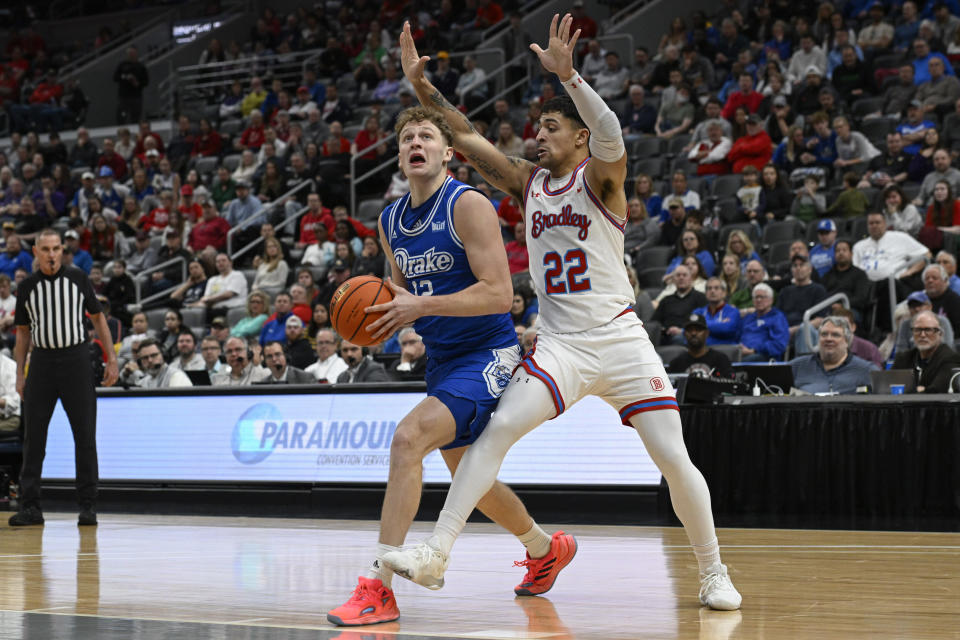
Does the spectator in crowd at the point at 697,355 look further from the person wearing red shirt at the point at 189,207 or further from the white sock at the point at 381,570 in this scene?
the person wearing red shirt at the point at 189,207

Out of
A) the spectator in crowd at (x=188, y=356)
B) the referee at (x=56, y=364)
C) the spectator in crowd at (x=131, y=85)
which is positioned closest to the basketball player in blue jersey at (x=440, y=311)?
the referee at (x=56, y=364)

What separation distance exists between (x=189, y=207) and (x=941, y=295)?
11.7 m

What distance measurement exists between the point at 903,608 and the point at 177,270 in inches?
584

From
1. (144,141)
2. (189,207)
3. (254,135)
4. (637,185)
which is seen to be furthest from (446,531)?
(144,141)

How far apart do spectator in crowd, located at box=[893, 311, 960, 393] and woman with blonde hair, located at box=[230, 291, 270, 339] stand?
7.68 metres

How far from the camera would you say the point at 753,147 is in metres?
14.5

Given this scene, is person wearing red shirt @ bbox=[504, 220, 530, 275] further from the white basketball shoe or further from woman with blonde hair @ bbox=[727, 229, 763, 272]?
the white basketball shoe

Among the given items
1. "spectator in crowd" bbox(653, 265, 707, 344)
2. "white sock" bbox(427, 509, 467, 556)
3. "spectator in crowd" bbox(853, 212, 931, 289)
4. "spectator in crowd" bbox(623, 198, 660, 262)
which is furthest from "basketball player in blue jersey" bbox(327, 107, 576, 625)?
"spectator in crowd" bbox(623, 198, 660, 262)

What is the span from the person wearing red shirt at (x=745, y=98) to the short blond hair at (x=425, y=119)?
→ 10.9 m

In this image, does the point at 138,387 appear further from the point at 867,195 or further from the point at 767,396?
the point at 867,195

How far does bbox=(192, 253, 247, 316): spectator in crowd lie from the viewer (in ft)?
52.5

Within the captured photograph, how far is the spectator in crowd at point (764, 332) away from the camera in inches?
448

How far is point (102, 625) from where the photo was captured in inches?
158

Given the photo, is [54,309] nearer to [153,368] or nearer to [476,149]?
[153,368]
